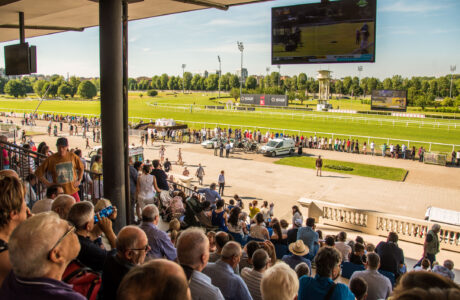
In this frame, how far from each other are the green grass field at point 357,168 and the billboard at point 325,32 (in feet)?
64.6

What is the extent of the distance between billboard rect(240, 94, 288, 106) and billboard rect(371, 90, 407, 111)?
941 inches

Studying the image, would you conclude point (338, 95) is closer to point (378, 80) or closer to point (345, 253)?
point (378, 80)

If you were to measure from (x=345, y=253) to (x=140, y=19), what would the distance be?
6.71 meters

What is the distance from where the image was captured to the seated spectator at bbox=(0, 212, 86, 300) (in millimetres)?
1955

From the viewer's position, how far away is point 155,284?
1.65m

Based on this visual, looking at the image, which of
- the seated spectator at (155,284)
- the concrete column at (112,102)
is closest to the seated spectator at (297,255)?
the concrete column at (112,102)

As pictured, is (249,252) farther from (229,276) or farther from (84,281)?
(84,281)

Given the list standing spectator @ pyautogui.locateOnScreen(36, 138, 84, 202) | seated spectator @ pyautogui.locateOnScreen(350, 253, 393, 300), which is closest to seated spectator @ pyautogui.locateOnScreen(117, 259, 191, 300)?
seated spectator @ pyautogui.locateOnScreen(350, 253, 393, 300)

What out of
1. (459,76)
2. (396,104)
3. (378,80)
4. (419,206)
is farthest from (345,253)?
(459,76)

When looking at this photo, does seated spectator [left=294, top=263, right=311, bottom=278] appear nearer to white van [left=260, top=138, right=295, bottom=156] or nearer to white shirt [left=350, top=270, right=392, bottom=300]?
white shirt [left=350, top=270, right=392, bottom=300]

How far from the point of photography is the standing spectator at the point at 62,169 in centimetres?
634

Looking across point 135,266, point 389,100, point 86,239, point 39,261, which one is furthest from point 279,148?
point 389,100

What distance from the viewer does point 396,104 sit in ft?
206

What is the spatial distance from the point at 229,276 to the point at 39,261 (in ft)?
6.34
